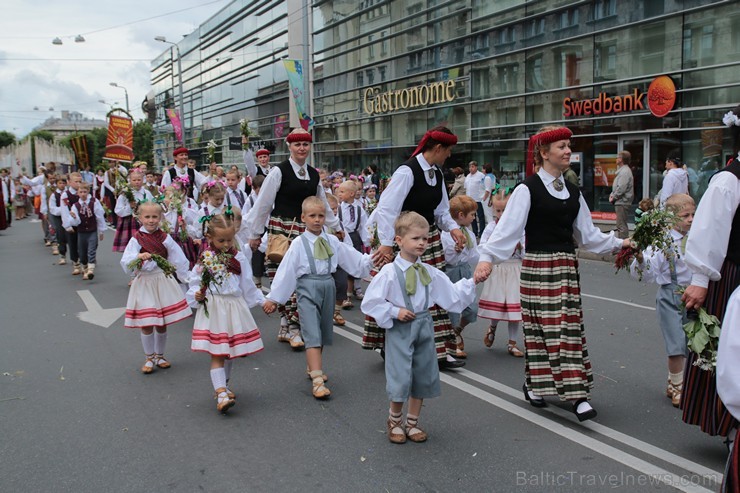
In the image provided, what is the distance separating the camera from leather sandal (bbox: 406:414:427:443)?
14.6 feet

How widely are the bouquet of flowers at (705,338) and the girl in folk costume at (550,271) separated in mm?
1130

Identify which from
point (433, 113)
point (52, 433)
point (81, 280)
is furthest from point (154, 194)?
point (433, 113)

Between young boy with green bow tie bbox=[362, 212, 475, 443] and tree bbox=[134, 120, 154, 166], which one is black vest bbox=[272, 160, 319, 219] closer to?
young boy with green bow tie bbox=[362, 212, 475, 443]

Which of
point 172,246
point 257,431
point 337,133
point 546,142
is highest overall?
point 337,133

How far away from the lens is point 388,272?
4441 mm

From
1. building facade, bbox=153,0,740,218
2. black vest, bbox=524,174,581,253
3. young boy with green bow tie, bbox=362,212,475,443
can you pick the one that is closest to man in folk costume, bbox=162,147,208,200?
young boy with green bow tie, bbox=362,212,475,443

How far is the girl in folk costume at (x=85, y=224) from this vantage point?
12125 millimetres

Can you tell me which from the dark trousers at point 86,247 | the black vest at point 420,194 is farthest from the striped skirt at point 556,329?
the dark trousers at point 86,247

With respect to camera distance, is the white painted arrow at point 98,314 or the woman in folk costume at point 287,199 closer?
the woman in folk costume at point 287,199

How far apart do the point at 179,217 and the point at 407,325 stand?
612 centimetres

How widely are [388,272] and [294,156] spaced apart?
8.72 feet

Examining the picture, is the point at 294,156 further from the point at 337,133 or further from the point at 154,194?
the point at 337,133

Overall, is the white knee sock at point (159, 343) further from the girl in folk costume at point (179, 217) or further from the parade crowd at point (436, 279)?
the girl in folk costume at point (179, 217)

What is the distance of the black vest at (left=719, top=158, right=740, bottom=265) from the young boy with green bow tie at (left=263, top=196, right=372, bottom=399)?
9.25 feet
